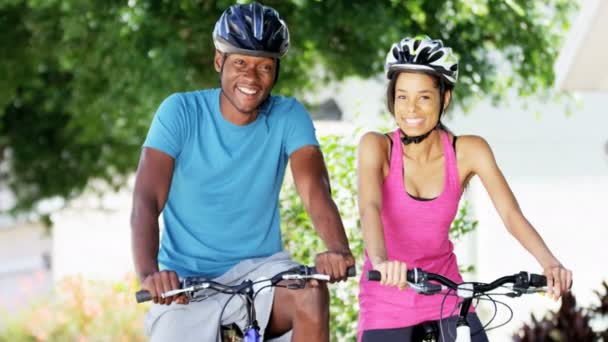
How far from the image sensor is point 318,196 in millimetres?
5199

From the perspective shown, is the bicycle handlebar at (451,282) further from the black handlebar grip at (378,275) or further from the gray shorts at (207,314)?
the gray shorts at (207,314)

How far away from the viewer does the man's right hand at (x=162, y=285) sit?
4.58 meters

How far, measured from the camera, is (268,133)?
5.27 meters

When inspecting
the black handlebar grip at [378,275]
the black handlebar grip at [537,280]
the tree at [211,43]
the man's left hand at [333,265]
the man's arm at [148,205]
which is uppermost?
the tree at [211,43]

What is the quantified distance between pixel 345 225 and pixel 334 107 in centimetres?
869

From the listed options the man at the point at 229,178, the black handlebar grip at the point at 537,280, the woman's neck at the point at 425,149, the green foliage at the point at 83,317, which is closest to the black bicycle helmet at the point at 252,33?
the man at the point at 229,178

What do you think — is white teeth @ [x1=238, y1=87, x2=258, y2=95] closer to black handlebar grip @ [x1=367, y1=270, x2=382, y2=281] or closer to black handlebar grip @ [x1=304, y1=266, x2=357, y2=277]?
black handlebar grip @ [x1=304, y1=266, x2=357, y2=277]

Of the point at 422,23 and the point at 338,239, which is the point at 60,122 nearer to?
the point at 422,23

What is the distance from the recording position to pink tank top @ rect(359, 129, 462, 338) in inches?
203

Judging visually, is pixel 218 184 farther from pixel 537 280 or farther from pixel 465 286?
pixel 537 280

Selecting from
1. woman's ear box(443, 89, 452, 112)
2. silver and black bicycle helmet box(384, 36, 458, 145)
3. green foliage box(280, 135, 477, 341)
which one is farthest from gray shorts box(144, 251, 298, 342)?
green foliage box(280, 135, 477, 341)

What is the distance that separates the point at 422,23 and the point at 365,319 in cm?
672

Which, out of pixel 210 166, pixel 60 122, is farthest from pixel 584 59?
pixel 60 122

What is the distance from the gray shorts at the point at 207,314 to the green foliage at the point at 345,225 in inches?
120
